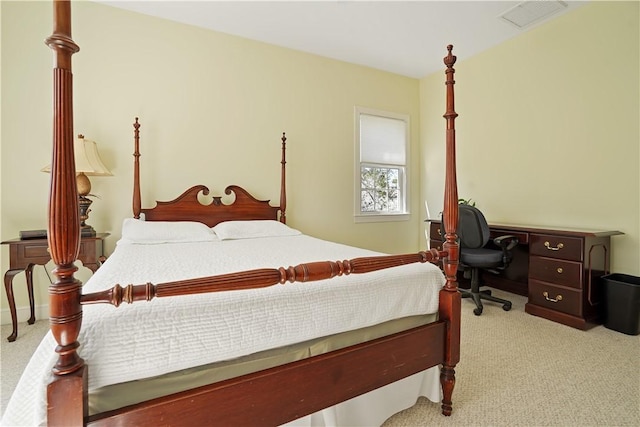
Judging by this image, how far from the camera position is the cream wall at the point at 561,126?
2523mm

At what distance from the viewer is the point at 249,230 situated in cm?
272

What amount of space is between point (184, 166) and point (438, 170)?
123 inches

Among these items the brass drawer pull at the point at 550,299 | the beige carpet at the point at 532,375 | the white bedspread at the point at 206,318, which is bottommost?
the beige carpet at the point at 532,375

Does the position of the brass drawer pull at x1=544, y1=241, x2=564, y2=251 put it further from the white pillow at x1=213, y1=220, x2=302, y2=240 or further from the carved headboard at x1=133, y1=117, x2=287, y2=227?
the carved headboard at x1=133, y1=117, x2=287, y2=227

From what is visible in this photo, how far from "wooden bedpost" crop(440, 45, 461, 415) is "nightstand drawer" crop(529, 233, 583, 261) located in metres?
1.63

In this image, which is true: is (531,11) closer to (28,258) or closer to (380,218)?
(380,218)

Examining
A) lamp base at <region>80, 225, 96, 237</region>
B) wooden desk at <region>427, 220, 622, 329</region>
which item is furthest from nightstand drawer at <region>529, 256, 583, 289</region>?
lamp base at <region>80, 225, 96, 237</region>

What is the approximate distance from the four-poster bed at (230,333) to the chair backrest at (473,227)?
137cm

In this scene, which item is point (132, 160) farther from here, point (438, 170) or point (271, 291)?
point (438, 170)

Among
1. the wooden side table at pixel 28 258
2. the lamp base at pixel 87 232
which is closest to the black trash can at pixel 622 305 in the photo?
the wooden side table at pixel 28 258

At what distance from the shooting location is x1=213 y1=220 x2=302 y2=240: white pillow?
2.62m

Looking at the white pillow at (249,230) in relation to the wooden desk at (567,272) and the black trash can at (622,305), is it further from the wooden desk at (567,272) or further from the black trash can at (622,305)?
the black trash can at (622,305)

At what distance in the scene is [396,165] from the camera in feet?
13.9

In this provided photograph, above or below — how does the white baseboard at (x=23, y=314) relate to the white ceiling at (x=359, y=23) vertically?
below
